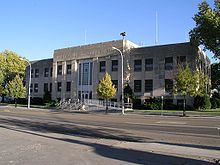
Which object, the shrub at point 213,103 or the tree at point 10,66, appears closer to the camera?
the shrub at point 213,103

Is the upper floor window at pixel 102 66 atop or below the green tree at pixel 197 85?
atop

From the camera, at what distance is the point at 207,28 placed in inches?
1540

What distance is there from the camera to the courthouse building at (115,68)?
149 feet

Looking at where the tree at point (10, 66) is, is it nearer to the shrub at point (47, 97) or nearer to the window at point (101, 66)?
the shrub at point (47, 97)

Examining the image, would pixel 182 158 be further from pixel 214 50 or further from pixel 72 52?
pixel 72 52

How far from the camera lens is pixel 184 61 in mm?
44688

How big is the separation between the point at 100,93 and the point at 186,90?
1179cm

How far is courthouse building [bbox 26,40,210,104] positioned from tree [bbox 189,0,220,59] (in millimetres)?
2858

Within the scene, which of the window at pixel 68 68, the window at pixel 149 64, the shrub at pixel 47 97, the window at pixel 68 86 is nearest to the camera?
the window at pixel 149 64

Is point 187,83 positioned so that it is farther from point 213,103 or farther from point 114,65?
point 114,65

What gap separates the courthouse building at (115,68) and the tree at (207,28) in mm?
2858

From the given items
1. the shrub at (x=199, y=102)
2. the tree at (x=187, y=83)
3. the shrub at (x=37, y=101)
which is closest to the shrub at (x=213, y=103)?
the shrub at (x=199, y=102)

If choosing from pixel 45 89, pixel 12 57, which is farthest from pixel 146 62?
pixel 12 57

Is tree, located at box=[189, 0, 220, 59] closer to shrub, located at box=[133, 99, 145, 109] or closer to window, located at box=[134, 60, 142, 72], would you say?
window, located at box=[134, 60, 142, 72]
